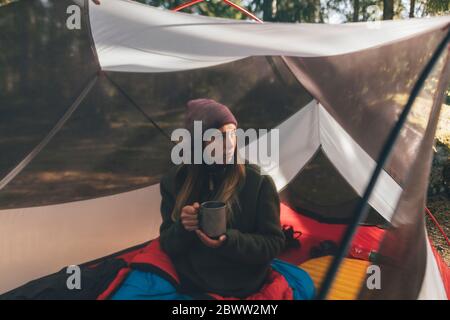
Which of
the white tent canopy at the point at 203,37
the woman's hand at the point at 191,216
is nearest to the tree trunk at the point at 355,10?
the white tent canopy at the point at 203,37

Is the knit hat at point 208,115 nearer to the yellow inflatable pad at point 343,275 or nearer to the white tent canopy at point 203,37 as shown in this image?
the white tent canopy at point 203,37

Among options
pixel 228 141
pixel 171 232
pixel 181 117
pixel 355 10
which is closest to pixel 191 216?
pixel 171 232

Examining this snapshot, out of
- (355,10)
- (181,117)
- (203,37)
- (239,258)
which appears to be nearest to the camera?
(203,37)

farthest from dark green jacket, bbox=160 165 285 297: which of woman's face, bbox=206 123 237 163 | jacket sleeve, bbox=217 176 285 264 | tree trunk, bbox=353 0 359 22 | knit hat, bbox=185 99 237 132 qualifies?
tree trunk, bbox=353 0 359 22

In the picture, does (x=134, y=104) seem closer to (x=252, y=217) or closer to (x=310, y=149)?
(x=252, y=217)

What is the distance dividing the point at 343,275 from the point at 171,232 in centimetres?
92

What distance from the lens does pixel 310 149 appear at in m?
2.99

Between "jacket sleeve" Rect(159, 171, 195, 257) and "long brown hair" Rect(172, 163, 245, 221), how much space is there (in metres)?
0.07

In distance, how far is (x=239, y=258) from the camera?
1.86 metres

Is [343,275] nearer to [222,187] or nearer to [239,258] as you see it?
[239,258]

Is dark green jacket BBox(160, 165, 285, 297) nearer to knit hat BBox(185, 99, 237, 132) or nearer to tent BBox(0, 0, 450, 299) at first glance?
knit hat BBox(185, 99, 237, 132)

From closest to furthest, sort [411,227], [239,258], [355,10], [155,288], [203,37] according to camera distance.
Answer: [411,227], [203,37], [239,258], [155,288], [355,10]

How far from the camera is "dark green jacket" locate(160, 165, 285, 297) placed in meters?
1.91

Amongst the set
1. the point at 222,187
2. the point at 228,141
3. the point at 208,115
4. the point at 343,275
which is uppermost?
the point at 208,115
